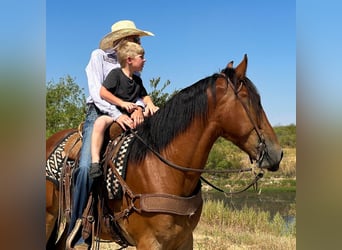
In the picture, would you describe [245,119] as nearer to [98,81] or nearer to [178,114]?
[178,114]

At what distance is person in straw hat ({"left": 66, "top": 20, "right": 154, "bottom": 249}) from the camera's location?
10.4ft

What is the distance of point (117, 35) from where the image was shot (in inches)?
137

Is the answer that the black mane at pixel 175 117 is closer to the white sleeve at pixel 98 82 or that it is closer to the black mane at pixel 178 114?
the black mane at pixel 178 114

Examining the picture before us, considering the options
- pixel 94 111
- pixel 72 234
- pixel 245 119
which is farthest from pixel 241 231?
pixel 245 119

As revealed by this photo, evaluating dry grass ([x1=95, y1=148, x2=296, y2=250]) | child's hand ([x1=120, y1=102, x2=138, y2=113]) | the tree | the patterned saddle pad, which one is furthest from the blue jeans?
the tree

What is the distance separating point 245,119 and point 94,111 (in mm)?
1325

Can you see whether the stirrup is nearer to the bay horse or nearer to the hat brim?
the bay horse

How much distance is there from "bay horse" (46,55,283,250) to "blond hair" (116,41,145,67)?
1.68 ft

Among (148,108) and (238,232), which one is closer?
(148,108)

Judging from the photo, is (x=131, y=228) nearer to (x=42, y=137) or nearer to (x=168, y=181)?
(x=168, y=181)

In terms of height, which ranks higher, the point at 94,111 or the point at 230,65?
the point at 230,65

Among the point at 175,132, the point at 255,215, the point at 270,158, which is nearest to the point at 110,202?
the point at 175,132

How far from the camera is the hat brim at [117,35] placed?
11.3 feet
